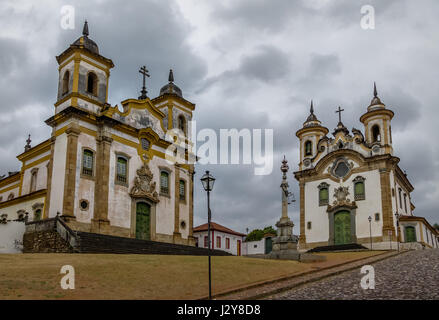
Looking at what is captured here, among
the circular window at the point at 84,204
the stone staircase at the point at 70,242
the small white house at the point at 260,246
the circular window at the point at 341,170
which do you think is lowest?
the stone staircase at the point at 70,242

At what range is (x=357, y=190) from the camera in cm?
3719

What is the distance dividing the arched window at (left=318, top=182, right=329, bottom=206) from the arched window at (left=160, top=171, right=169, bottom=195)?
14.8 metres

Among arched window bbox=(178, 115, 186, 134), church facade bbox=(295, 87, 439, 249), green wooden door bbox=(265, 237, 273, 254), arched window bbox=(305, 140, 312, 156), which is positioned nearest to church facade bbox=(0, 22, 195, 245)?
arched window bbox=(178, 115, 186, 134)

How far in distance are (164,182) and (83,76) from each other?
336 inches

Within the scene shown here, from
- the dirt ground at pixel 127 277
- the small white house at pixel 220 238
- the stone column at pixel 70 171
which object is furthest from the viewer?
the small white house at pixel 220 238

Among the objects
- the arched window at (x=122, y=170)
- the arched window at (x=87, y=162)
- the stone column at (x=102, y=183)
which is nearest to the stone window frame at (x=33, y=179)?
the arched window at (x=87, y=162)

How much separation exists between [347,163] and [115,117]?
20.3 m

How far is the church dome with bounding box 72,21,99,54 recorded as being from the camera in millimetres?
27791

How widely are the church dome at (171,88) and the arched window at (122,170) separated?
771 centimetres

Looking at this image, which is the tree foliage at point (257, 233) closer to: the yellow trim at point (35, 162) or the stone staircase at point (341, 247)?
the stone staircase at point (341, 247)

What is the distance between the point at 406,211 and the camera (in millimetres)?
40281

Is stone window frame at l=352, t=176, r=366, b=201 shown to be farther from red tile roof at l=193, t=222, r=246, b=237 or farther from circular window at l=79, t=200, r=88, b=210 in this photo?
circular window at l=79, t=200, r=88, b=210

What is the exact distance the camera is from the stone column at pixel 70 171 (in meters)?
23.9
